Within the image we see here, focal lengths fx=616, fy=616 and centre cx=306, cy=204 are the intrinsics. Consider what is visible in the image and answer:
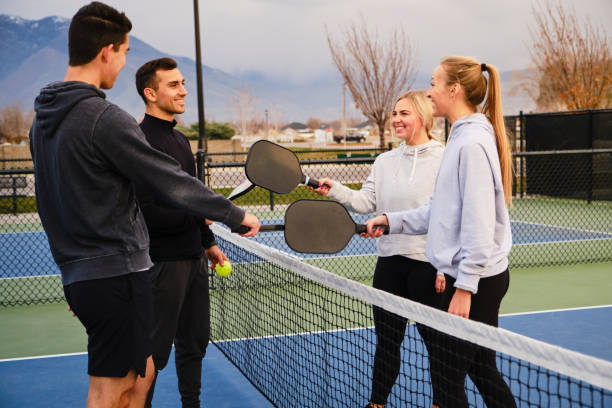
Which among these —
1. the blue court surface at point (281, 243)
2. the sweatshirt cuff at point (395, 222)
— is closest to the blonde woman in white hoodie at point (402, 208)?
the sweatshirt cuff at point (395, 222)

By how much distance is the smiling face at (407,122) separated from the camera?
3.41 metres

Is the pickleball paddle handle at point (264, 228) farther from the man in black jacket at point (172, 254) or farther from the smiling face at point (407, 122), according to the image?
the smiling face at point (407, 122)

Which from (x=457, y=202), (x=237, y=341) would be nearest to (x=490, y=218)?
(x=457, y=202)

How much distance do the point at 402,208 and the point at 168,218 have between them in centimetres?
126

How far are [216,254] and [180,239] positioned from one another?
0.45 m

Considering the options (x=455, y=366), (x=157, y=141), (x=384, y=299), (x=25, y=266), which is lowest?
(x=25, y=266)

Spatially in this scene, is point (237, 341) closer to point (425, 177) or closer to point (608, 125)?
point (425, 177)

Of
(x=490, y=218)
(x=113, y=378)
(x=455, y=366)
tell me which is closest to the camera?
(x=113, y=378)

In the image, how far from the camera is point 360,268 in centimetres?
745

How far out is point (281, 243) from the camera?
9445 millimetres

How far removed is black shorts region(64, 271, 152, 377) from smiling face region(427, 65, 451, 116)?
56.7 inches

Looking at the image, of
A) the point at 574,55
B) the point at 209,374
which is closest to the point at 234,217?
the point at 209,374

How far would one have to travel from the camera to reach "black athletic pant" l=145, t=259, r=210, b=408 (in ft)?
10.1

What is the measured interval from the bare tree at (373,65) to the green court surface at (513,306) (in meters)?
→ 17.2
